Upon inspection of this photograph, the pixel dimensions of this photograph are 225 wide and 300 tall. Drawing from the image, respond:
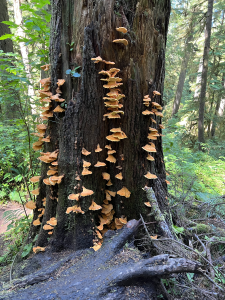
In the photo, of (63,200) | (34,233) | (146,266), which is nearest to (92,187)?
(63,200)

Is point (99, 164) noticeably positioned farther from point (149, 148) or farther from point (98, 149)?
point (149, 148)

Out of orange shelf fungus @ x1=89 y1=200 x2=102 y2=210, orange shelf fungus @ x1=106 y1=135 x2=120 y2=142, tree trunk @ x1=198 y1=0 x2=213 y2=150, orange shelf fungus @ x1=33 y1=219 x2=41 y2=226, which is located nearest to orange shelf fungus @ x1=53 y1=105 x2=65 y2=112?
orange shelf fungus @ x1=106 y1=135 x2=120 y2=142

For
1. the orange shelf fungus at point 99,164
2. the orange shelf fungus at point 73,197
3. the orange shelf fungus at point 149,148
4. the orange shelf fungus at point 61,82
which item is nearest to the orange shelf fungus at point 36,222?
the orange shelf fungus at point 73,197

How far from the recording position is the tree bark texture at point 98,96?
2773 mm

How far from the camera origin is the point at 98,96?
2.83 meters

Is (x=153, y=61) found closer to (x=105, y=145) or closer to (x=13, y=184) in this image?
(x=105, y=145)

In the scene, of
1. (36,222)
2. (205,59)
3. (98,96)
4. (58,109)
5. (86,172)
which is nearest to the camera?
(86,172)

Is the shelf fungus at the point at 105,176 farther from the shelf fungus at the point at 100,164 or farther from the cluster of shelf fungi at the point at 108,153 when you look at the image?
the shelf fungus at the point at 100,164

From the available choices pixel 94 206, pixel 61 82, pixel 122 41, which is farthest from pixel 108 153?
pixel 122 41

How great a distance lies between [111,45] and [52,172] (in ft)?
7.26

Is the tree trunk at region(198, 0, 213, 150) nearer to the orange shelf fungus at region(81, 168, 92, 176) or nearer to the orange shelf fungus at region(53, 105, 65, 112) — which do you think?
the orange shelf fungus at region(53, 105, 65, 112)

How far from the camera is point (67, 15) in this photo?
9.79 ft

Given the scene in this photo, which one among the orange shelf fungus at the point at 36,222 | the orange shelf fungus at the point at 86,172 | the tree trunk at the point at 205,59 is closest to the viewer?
the orange shelf fungus at the point at 86,172

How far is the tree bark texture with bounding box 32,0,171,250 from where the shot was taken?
9.10 ft
